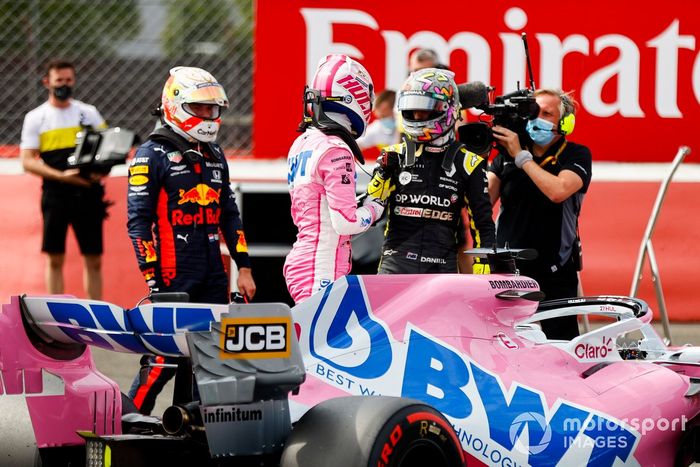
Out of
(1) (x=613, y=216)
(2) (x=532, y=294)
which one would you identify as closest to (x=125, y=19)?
(1) (x=613, y=216)

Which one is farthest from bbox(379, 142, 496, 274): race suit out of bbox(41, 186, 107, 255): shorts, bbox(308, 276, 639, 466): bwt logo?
bbox(41, 186, 107, 255): shorts

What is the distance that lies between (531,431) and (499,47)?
20.6 ft

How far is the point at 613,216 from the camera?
1024 centimetres

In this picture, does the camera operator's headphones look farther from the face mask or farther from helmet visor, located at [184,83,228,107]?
the face mask

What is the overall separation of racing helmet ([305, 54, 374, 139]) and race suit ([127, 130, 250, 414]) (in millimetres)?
929

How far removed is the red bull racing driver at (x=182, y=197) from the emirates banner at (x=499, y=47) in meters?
4.07

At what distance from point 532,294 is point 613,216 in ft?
17.0

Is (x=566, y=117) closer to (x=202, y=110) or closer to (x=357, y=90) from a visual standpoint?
(x=357, y=90)

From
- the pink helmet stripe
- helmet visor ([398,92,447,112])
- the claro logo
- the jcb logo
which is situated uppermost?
the pink helmet stripe

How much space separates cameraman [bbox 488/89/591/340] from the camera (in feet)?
22.9

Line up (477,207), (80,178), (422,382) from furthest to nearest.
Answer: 1. (80,178)
2. (477,207)
3. (422,382)

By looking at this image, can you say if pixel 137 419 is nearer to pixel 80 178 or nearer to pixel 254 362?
pixel 254 362

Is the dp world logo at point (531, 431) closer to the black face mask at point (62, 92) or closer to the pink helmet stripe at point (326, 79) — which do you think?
the pink helmet stripe at point (326, 79)

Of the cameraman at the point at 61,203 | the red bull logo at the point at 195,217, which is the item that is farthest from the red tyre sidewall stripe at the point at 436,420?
the cameraman at the point at 61,203
